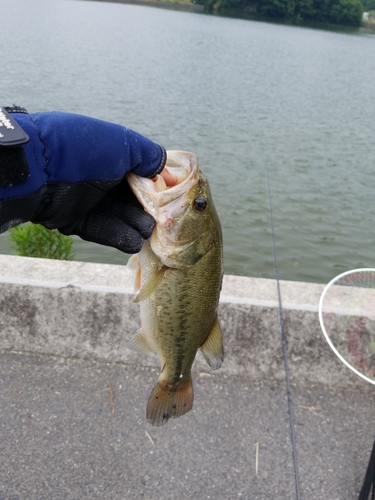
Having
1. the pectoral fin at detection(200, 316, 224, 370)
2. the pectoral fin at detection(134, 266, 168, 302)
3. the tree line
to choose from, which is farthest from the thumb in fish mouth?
the tree line

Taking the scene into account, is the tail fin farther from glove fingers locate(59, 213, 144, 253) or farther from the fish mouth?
the fish mouth

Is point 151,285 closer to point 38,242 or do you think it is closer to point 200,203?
point 200,203

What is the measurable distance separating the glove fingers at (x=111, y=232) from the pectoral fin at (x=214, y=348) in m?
0.59

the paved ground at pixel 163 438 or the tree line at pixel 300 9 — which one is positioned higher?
the paved ground at pixel 163 438

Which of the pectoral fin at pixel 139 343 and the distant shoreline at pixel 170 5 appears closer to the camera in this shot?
the pectoral fin at pixel 139 343

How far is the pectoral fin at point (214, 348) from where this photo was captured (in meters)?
2.63

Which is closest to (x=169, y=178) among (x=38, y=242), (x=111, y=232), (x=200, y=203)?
(x=200, y=203)

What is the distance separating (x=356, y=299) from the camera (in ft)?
12.6

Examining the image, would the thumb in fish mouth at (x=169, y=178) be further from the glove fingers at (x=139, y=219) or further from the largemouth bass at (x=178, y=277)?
the glove fingers at (x=139, y=219)

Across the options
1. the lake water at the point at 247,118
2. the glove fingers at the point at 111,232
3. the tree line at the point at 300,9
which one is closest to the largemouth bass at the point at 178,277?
the glove fingers at the point at 111,232

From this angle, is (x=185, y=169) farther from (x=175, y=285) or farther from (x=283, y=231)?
(x=283, y=231)

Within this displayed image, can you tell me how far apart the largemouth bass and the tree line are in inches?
3220

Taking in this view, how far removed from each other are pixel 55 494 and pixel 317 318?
82.5 inches

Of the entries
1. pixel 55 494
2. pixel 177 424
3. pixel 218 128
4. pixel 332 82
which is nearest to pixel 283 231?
pixel 218 128
